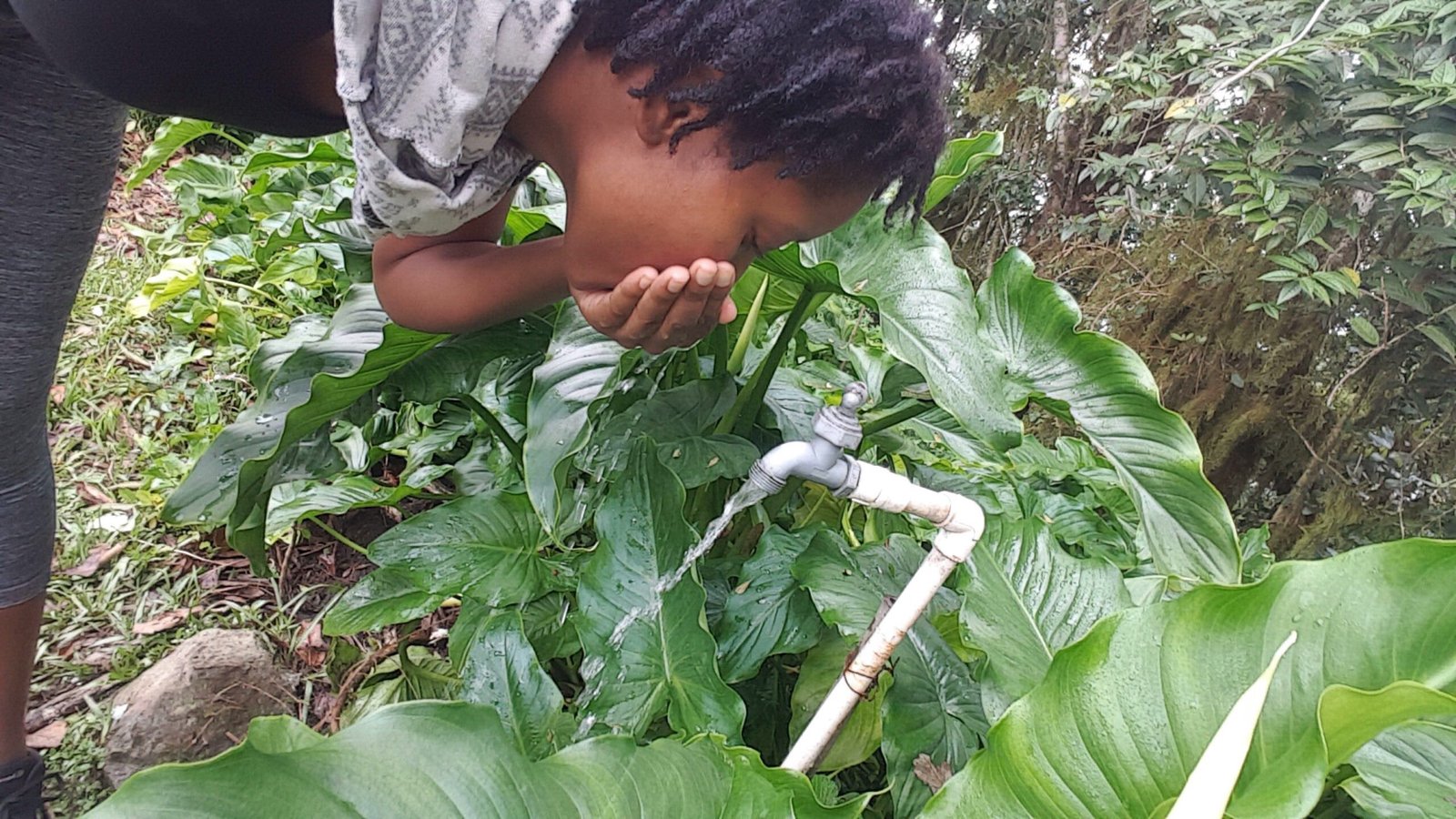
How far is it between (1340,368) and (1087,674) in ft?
3.86

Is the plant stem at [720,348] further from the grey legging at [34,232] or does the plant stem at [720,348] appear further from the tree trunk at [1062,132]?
the tree trunk at [1062,132]

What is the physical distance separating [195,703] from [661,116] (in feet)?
3.09

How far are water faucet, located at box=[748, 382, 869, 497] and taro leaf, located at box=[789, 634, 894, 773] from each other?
233 mm

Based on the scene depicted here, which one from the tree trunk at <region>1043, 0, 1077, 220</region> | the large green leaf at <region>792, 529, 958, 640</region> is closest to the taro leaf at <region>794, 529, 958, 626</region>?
the large green leaf at <region>792, 529, 958, 640</region>

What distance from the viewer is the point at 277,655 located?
4.04ft

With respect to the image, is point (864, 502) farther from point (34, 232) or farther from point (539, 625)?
point (34, 232)

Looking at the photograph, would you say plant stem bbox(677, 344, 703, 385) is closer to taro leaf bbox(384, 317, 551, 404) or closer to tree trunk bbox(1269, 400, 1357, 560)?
taro leaf bbox(384, 317, 551, 404)

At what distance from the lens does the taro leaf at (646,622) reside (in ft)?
2.47

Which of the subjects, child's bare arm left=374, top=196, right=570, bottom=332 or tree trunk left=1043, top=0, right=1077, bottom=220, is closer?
child's bare arm left=374, top=196, right=570, bottom=332

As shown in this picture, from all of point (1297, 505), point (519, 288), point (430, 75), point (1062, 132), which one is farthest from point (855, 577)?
point (1062, 132)

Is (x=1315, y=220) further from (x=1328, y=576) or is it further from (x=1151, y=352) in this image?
(x=1328, y=576)

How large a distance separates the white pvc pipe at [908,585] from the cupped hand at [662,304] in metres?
0.17

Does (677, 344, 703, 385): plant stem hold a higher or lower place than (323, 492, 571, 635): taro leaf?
higher

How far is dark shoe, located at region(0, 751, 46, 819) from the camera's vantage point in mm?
885
